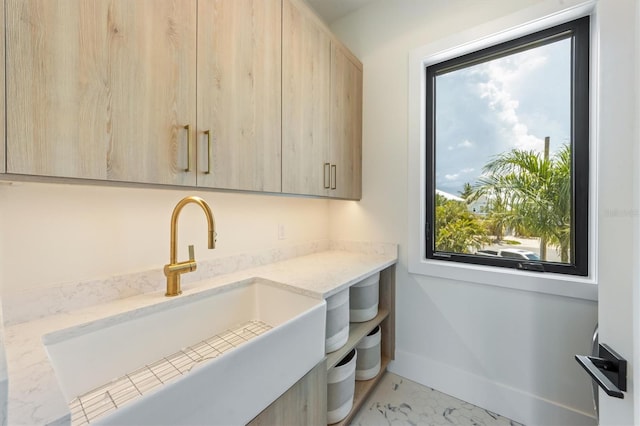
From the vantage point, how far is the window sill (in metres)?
1.28

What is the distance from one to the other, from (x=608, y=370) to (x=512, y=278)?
931 millimetres

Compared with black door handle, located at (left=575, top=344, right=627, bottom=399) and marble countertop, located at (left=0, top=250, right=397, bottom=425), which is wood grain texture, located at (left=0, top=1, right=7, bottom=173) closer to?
marble countertop, located at (left=0, top=250, right=397, bottom=425)

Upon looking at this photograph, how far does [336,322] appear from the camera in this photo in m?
1.26

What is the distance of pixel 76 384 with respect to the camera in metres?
0.80

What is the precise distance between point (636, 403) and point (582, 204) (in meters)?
1.14

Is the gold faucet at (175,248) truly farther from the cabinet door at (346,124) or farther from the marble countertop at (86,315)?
the cabinet door at (346,124)

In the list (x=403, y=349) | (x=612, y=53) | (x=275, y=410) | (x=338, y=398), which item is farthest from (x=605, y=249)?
(x=403, y=349)

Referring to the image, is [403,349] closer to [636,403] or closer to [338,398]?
[338,398]

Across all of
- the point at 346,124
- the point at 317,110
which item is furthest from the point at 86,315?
the point at 346,124

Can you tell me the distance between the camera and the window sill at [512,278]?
4.20 feet

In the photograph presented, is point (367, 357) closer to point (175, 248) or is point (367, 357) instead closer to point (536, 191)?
point (175, 248)

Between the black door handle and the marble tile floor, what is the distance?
42.7 inches

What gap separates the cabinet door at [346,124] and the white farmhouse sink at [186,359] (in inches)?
34.1

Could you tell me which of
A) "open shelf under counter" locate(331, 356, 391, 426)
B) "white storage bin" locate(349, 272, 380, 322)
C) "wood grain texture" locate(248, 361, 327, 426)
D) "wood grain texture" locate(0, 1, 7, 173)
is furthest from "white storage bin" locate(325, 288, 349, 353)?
"wood grain texture" locate(0, 1, 7, 173)
